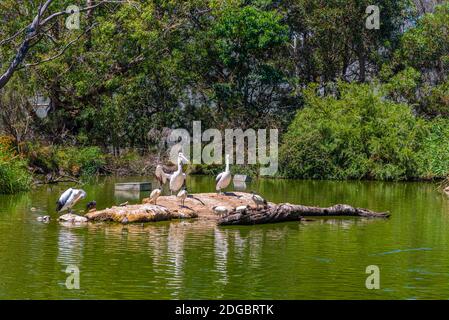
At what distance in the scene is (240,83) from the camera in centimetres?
3956

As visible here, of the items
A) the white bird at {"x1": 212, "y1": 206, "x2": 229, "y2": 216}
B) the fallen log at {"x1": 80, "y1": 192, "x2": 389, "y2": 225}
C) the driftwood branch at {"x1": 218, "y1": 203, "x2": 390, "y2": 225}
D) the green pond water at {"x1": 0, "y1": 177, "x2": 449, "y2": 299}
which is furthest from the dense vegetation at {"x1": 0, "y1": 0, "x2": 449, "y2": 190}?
the white bird at {"x1": 212, "y1": 206, "x2": 229, "y2": 216}

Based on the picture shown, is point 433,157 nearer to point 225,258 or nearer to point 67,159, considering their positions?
point 67,159

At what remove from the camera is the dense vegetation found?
110ft

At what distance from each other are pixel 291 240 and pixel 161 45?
21.2 meters

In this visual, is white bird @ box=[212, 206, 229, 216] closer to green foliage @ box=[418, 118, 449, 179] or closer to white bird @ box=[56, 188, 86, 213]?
white bird @ box=[56, 188, 86, 213]

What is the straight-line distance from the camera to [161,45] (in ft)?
119

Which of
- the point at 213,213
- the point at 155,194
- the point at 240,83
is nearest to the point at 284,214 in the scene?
the point at 213,213

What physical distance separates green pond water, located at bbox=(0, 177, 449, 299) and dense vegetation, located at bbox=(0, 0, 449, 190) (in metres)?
12.1

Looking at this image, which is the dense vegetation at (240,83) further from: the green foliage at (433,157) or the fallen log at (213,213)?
the fallen log at (213,213)

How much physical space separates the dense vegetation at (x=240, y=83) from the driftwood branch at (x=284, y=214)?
42.7 feet

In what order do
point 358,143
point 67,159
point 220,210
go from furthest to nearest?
1. point 358,143
2. point 67,159
3. point 220,210

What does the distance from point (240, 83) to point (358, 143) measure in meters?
7.63
